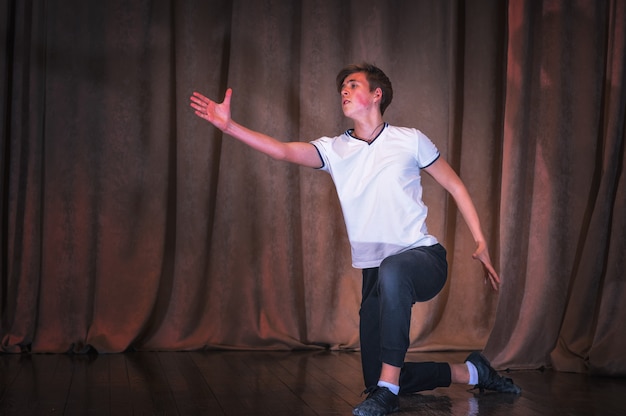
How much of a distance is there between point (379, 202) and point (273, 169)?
1.82 m

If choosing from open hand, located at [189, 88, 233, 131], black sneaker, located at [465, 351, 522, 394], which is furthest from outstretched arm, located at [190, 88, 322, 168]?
black sneaker, located at [465, 351, 522, 394]

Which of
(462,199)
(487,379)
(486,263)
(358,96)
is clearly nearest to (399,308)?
(486,263)

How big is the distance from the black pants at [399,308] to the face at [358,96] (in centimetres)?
52

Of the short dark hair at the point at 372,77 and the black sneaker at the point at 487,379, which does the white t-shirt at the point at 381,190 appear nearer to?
the short dark hair at the point at 372,77

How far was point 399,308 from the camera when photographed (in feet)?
7.84

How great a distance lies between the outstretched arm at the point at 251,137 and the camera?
2.46m

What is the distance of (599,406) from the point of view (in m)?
2.64

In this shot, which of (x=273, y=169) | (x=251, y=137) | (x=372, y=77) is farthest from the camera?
(x=273, y=169)

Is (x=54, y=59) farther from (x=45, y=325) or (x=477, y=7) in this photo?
(x=477, y=7)

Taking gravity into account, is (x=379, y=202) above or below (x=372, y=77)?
below

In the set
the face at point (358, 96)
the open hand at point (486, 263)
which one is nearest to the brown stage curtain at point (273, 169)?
the open hand at point (486, 263)

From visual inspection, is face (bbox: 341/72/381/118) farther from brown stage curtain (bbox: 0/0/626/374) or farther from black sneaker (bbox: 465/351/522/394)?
brown stage curtain (bbox: 0/0/626/374)

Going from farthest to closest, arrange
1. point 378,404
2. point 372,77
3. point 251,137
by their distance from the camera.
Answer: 1. point 372,77
2. point 251,137
3. point 378,404

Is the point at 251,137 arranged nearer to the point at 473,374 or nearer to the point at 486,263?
the point at 486,263
